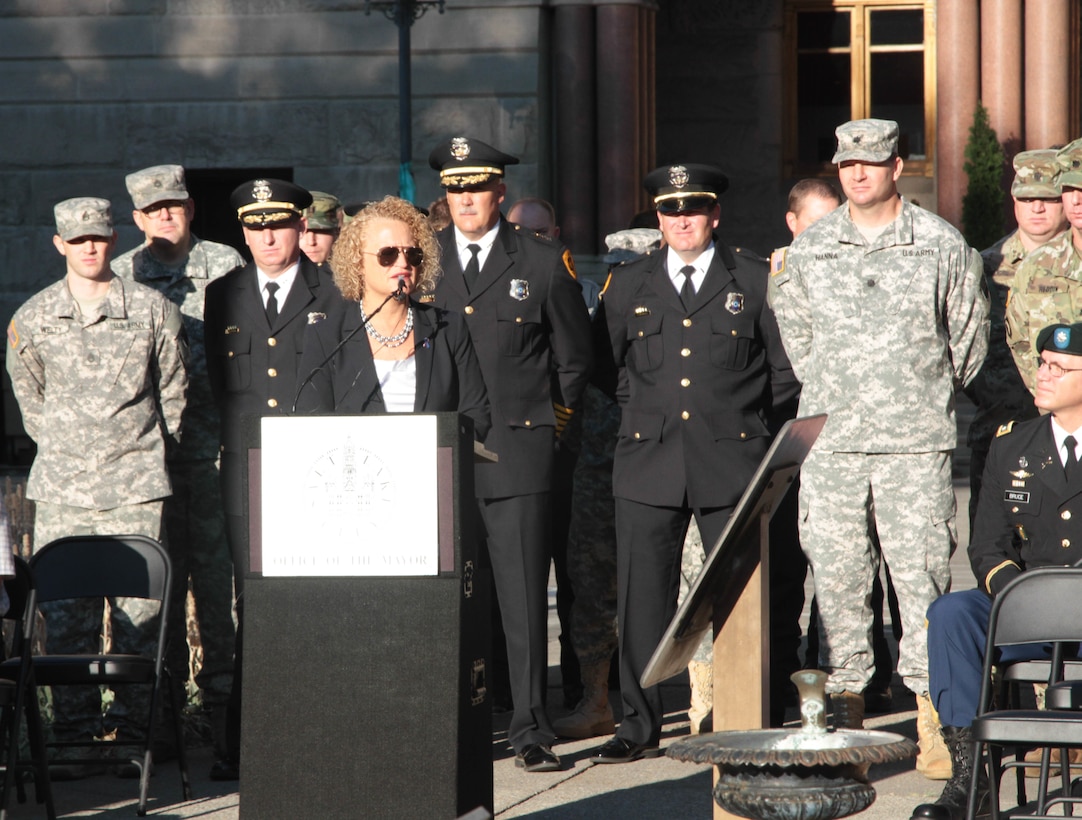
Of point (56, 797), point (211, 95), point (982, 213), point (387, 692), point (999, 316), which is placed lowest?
point (56, 797)

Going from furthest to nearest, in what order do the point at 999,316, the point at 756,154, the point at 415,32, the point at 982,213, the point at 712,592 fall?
the point at 756,154, the point at 982,213, the point at 415,32, the point at 999,316, the point at 712,592

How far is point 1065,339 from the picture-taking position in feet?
17.8

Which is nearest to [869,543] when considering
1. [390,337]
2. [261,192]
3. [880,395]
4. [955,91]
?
[880,395]

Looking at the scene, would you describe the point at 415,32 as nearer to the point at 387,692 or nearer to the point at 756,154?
the point at 756,154

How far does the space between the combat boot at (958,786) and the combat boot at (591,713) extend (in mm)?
1677

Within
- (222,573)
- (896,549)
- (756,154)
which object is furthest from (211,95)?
(896,549)

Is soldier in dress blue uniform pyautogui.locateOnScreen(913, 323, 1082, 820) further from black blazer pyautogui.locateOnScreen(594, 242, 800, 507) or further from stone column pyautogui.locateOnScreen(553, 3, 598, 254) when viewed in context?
stone column pyautogui.locateOnScreen(553, 3, 598, 254)

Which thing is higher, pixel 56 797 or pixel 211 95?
pixel 211 95

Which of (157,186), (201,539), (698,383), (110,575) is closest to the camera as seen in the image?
(110,575)

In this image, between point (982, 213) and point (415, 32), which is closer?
point (415, 32)

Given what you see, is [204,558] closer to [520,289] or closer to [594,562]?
[594,562]

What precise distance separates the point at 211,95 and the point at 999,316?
1206 centimetres

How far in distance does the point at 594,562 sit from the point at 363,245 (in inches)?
85.1

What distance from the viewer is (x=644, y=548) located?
6.33 meters
